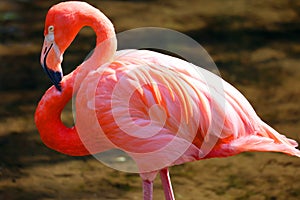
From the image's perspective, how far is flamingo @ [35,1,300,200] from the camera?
3148 millimetres

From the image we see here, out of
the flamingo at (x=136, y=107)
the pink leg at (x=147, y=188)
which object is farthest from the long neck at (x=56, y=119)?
the pink leg at (x=147, y=188)

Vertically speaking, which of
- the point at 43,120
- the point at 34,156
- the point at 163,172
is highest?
the point at 43,120

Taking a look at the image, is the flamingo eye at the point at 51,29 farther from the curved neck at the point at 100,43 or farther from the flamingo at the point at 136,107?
the curved neck at the point at 100,43

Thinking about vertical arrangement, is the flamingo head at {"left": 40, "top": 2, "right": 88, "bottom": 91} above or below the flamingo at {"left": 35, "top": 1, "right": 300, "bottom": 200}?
above

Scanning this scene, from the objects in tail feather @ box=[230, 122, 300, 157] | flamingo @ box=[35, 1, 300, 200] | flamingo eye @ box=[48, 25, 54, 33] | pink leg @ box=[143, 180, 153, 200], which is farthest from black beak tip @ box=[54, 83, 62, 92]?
tail feather @ box=[230, 122, 300, 157]

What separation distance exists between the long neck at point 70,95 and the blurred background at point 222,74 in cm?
79

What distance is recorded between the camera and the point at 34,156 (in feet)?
14.4

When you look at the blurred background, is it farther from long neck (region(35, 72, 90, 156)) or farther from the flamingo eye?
the flamingo eye

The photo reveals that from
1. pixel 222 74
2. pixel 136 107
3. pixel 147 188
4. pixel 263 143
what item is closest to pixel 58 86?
pixel 136 107

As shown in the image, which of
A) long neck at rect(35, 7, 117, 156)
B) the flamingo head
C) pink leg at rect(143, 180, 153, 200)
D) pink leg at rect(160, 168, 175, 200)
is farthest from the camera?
pink leg at rect(160, 168, 175, 200)

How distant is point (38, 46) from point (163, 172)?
8.37ft

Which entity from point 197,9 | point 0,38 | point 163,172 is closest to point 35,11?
point 0,38

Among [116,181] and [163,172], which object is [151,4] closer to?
[116,181]

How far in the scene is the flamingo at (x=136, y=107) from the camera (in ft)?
10.3
